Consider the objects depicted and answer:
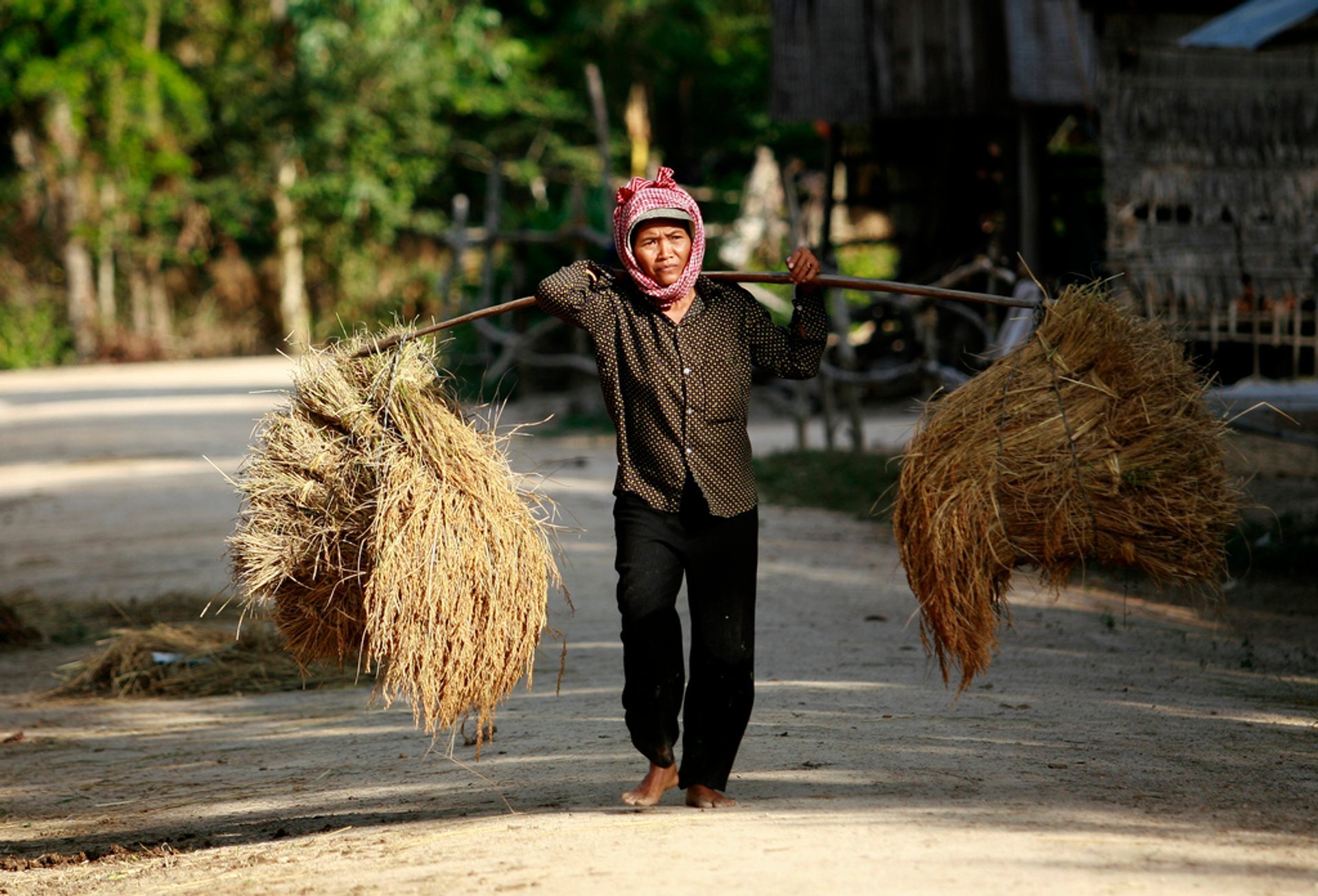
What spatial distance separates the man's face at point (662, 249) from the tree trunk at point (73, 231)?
22772 millimetres

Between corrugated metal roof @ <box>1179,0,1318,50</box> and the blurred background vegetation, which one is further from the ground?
the blurred background vegetation

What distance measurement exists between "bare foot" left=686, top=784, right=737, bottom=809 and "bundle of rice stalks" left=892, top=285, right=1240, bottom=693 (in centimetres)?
63

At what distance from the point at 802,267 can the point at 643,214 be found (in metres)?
0.41

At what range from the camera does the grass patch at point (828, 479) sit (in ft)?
28.6

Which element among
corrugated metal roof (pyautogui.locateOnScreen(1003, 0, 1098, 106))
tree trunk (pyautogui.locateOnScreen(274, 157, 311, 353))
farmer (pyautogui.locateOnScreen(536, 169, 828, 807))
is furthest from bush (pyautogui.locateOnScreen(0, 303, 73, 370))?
farmer (pyautogui.locateOnScreen(536, 169, 828, 807))

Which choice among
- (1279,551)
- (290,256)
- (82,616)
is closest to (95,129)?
(290,256)

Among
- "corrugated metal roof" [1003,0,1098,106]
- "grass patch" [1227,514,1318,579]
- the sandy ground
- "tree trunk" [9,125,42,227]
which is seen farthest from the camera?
"tree trunk" [9,125,42,227]

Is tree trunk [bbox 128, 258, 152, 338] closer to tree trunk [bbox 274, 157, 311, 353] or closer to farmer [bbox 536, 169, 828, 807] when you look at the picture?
tree trunk [bbox 274, 157, 311, 353]

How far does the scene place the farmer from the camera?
3.20 meters

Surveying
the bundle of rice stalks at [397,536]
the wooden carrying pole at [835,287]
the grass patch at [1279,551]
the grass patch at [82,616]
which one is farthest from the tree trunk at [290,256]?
the wooden carrying pole at [835,287]

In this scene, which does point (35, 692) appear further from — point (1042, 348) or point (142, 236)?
point (142, 236)

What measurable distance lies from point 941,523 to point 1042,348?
0.51m

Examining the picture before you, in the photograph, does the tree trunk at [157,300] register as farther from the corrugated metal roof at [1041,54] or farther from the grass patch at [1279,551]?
the grass patch at [1279,551]

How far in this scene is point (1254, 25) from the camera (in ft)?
21.1
